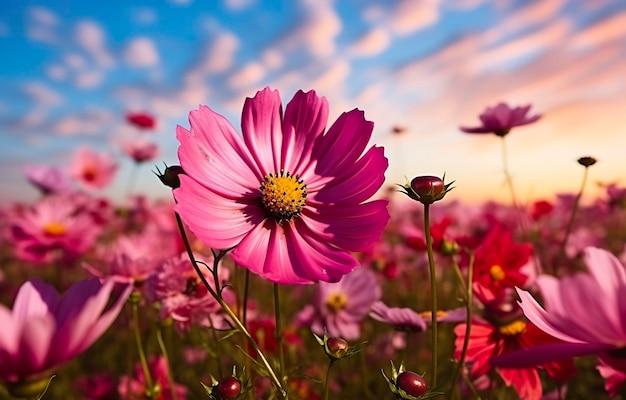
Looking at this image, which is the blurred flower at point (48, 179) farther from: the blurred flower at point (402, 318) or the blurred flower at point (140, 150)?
the blurred flower at point (402, 318)

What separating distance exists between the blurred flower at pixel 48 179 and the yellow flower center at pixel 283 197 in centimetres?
278

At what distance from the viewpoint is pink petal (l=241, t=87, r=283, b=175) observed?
3.51 ft

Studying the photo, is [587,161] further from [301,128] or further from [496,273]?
[301,128]

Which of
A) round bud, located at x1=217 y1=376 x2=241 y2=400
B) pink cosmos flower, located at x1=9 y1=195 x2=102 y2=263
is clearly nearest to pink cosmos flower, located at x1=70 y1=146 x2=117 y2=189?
pink cosmos flower, located at x1=9 y1=195 x2=102 y2=263

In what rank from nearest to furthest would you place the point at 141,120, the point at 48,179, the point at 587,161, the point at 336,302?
the point at 587,161
the point at 336,302
the point at 48,179
the point at 141,120

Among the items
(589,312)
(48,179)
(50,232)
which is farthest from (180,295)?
(48,179)

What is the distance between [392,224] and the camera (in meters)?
5.25

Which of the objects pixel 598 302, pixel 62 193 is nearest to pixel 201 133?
pixel 598 302

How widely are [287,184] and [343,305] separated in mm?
1060

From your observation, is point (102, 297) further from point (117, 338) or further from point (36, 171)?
point (36, 171)

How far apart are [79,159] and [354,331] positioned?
3.32 metres

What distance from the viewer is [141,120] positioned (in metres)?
4.03

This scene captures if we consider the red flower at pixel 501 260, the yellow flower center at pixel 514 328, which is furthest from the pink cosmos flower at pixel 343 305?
the yellow flower center at pixel 514 328

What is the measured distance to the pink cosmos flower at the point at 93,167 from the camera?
14.6 ft
